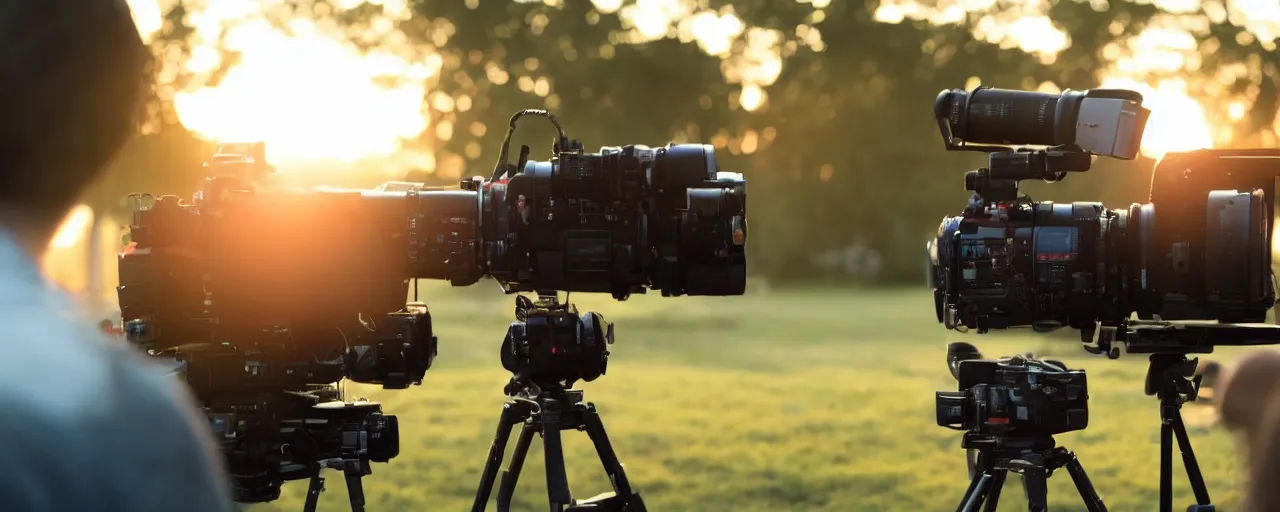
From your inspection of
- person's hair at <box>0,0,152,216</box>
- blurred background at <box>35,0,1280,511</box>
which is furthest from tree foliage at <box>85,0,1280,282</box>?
person's hair at <box>0,0,152,216</box>

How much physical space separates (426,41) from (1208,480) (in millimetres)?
20172

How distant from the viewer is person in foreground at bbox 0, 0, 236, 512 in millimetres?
1134

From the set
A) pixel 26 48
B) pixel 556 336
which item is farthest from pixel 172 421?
pixel 556 336

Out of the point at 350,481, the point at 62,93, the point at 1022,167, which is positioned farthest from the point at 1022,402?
the point at 62,93

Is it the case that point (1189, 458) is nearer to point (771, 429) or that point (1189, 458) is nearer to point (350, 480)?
point (350, 480)

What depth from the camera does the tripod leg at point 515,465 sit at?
214 inches

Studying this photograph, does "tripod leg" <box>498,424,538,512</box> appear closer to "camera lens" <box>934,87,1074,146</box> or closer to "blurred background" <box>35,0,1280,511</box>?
"camera lens" <box>934,87,1074,146</box>

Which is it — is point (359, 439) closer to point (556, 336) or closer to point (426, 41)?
point (556, 336)

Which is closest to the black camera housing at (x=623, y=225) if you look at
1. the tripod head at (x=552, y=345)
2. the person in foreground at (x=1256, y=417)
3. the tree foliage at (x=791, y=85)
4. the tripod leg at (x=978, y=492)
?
the tripod head at (x=552, y=345)

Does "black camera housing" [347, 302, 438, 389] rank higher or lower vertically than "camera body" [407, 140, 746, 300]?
lower

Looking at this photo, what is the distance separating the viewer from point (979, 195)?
541 cm

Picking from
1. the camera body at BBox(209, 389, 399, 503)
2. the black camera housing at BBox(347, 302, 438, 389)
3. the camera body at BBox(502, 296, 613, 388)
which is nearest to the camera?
the camera body at BBox(502, 296, 613, 388)

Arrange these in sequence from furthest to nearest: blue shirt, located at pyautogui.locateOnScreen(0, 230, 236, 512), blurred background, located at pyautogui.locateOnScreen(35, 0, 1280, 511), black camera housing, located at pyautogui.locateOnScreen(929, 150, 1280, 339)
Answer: blurred background, located at pyautogui.locateOnScreen(35, 0, 1280, 511), black camera housing, located at pyautogui.locateOnScreen(929, 150, 1280, 339), blue shirt, located at pyautogui.locateOnScreen(0, 230, 236, 512)

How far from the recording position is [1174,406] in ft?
17.0
